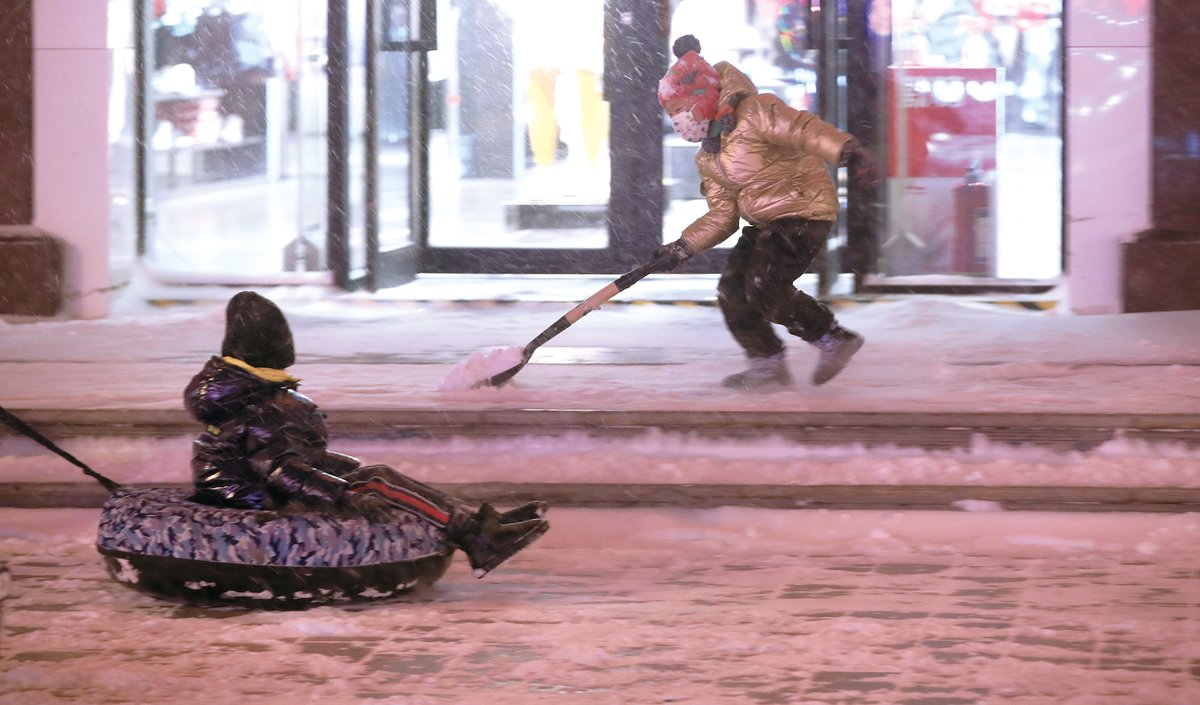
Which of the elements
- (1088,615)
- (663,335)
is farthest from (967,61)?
(1088,615)

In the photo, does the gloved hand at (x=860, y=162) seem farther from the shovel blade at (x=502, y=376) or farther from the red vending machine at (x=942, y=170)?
the red vending machine at (x=942, y=170)

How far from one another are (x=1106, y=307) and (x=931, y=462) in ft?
12.8

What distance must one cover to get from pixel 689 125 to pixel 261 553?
315 cm

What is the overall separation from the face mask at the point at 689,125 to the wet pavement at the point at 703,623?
193cm

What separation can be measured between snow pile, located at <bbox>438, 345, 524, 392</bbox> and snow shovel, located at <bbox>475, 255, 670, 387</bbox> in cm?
2

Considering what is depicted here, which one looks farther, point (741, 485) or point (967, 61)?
point (967, 61)

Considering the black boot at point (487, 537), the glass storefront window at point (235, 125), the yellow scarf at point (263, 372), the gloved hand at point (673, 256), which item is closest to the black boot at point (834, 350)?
the gloved hand at point (673, 256)

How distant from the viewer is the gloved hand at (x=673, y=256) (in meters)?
7.58

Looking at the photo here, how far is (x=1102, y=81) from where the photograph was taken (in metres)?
9.94

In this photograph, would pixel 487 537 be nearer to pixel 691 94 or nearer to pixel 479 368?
pixel 479 368

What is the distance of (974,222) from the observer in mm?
10867

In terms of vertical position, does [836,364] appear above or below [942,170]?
below

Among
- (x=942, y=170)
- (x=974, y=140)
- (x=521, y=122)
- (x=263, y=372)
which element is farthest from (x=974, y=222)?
(x=263, y=372)

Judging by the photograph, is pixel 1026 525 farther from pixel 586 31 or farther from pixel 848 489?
pixel 586 31
